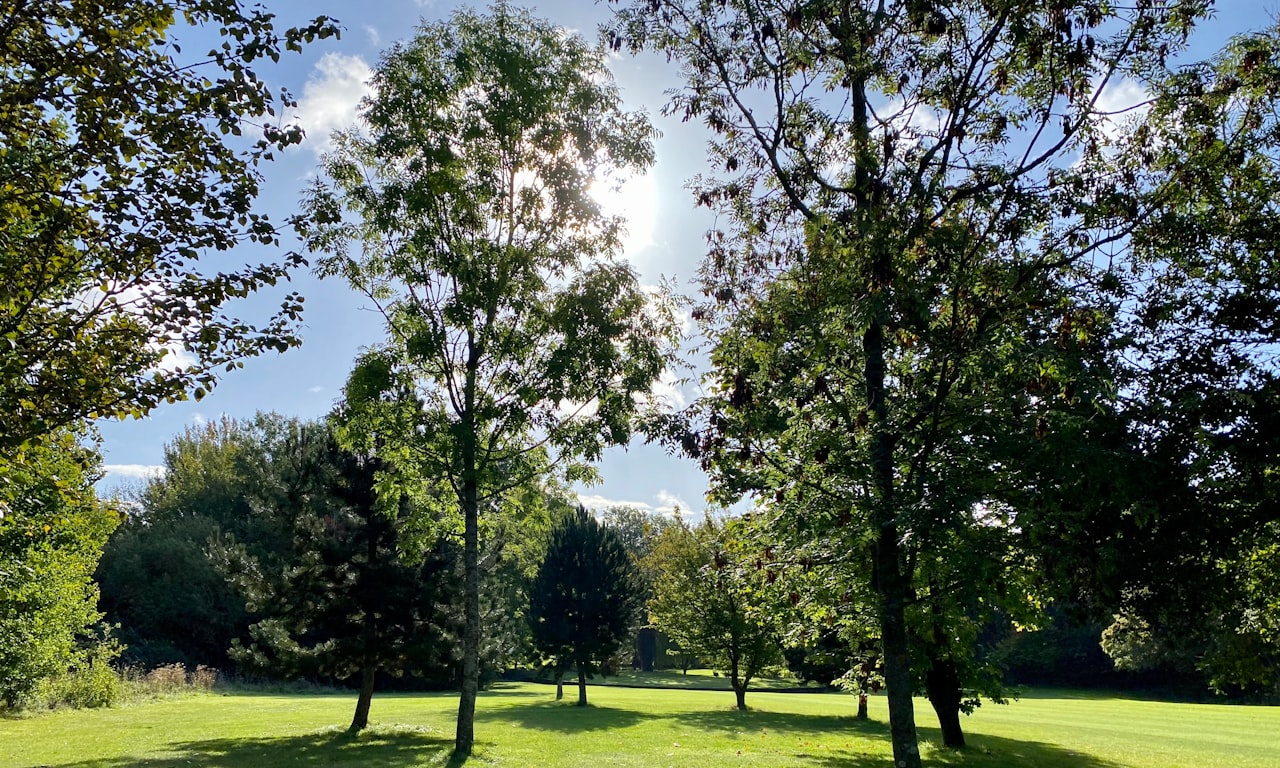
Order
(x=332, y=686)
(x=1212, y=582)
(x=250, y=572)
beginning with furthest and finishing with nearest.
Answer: (x=332, y=686)
(x=250, y=572)
(x=1212, y=582)

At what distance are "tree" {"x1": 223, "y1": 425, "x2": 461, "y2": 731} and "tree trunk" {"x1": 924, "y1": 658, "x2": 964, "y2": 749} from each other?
1243 cm

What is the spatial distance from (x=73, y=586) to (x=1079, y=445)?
26515mm

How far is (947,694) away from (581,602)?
66.7 ft

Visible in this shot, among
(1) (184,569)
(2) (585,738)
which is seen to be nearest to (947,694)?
(2) (585,738)

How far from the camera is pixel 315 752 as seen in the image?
1584 centimetres

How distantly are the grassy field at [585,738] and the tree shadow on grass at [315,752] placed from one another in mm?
44

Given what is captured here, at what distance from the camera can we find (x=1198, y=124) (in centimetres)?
923

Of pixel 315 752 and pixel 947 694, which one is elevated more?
pixel 947 694

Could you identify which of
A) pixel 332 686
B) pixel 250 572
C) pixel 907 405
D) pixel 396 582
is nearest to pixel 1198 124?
pixel 907 405

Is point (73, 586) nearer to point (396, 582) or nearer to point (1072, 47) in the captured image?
point (396, 582)

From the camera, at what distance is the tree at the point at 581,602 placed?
116ft

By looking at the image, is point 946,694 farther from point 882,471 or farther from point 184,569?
point 184,569

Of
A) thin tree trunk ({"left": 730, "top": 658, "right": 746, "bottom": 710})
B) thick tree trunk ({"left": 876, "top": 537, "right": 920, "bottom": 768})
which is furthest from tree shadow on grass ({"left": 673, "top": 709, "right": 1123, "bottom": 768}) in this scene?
thick tree trunk ({"left": 876, "top": 537, "right": 920, "bottom": 768})

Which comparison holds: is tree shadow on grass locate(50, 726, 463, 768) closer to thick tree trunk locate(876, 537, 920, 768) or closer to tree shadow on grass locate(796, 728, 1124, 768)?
thick tree trunk locate(876, 537, 920, 768)
